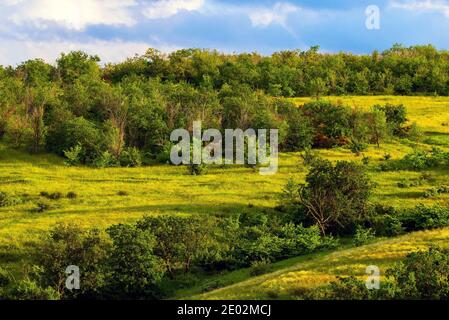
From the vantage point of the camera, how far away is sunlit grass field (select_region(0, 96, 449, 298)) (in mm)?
52244

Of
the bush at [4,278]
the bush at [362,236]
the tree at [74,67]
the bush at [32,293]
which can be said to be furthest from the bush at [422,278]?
the tree at [74,67]

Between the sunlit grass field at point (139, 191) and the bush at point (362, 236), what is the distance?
148 inches

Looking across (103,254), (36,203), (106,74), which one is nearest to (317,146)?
(36,203)

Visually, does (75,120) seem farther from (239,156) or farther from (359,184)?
(359,184)

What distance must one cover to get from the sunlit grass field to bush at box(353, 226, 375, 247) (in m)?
3.77

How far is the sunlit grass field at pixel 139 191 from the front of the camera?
171ft

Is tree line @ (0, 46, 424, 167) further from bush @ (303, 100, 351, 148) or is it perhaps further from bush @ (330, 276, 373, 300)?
bush @ (330, 276, 373, 300)

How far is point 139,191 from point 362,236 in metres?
23.9

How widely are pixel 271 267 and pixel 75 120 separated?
144 ft

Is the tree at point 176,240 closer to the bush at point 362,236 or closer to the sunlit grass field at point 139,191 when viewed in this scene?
the sunlit grass field at point 139,191

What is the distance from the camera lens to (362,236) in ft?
164

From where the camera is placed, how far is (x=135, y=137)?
8388 cm

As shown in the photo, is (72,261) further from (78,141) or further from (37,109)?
(37,109)

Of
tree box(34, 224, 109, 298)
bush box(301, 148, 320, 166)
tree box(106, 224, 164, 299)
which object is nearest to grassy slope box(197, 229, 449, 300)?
tree box(106, 224, 164, 299)
